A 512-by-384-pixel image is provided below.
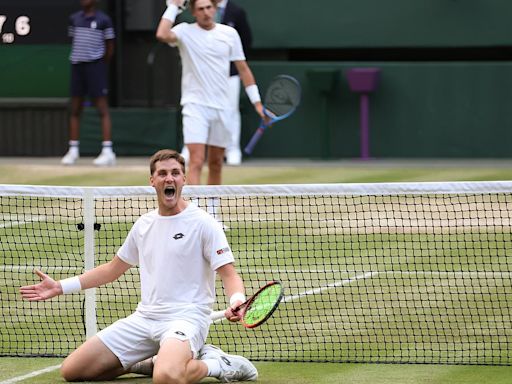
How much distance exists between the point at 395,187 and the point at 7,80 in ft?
40.3

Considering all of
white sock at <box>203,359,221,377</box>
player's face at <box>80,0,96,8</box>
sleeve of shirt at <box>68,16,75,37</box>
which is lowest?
white sock at <box>203,359,221,377</box>

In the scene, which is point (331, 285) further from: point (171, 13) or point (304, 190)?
point (171, 13)

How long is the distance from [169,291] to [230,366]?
1.57ft

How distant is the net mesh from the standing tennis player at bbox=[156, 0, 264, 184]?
786 millimetres

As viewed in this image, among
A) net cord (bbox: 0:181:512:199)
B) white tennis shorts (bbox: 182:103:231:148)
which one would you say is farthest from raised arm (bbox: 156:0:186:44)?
net cord (bbox: 0:181:512:199)

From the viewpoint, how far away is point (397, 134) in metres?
18.5

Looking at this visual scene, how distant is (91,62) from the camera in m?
17.5

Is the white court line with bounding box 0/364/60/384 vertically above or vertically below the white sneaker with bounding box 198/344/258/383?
below

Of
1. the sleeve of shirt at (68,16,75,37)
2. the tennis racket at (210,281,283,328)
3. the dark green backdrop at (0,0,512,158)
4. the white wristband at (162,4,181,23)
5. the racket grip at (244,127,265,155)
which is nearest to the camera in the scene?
the tennis racket at (210,281,283,328)

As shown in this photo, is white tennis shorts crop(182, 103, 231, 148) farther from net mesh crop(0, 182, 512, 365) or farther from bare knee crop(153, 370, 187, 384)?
bare knee crop(153, 370, 187, 384)

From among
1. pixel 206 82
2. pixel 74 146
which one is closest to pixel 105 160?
pixel 74 146

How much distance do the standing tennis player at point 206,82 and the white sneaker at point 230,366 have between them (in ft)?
17.1

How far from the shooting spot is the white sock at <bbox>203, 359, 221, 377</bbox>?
6750mm

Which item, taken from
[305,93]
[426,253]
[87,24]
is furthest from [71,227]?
[305,93]
